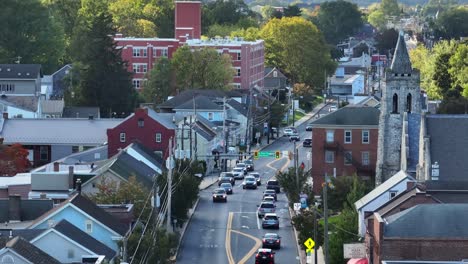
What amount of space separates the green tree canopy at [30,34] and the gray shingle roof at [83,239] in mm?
99485

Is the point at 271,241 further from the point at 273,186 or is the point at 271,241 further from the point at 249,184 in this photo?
the point at 249,184

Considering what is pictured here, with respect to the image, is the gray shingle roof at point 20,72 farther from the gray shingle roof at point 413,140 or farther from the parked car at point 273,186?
the gray shingle roof at point 413,140

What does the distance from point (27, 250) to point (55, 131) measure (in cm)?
5667

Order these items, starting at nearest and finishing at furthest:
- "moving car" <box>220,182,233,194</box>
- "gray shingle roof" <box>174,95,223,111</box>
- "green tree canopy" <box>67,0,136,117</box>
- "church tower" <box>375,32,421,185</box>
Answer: "church tower" <box>375,32,421,185</box> → "moving car" <box>220,182,233,194</box> → "gray shingle roof" <box>174,95,223,111</box> → "green tree canopy" <box>67,0,136,117</box>

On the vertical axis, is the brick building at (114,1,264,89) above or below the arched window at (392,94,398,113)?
below

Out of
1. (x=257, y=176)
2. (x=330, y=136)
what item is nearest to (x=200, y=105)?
(x=257, y=176)

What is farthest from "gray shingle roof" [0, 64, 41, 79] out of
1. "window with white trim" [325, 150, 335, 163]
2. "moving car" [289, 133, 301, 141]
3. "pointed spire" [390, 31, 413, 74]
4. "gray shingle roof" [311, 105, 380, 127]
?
"pointed spire" [390, 31, 413, 74]

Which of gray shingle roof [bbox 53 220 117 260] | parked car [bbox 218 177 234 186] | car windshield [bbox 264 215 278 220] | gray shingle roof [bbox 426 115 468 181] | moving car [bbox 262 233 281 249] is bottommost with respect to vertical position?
parked car [bbox 218 177 234 186]

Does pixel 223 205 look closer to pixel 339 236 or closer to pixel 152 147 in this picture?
pixel 152 147

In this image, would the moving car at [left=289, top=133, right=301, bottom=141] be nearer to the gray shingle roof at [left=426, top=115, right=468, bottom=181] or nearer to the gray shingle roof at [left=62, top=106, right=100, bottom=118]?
the gray shingle roof at [left=62, top=106, right=100, bottom=118]

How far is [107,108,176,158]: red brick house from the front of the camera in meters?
103

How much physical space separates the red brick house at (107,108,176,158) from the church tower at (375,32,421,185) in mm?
20740

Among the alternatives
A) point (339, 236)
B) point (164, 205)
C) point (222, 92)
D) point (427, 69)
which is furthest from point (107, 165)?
point (427, 69)

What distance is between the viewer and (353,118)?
95.8 metres
